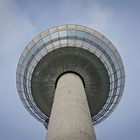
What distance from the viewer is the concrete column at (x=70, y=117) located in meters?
15.5

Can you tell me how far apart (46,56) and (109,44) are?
790cm

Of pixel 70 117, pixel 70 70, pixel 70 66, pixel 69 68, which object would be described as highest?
pixel 70 66

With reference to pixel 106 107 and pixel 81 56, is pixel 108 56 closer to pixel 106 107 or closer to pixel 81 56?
pixel 81 56

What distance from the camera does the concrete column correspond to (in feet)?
50.9

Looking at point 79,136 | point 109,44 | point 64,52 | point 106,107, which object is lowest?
point 79,136

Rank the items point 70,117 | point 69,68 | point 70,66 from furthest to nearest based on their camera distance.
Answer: point 70,66, point 69,68, point 70,117

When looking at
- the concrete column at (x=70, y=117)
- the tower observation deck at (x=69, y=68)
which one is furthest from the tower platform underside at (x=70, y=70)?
the concrete column at (x=70, y=117)

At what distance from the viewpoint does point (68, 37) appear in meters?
27.9

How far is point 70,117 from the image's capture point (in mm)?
16922

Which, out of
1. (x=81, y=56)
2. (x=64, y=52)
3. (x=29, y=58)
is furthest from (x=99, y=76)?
(x=29, y=58)

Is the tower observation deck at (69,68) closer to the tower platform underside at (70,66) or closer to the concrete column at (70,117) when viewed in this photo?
the tower platform underside at (70,66)

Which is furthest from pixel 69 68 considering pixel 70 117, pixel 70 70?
pixel 70 117

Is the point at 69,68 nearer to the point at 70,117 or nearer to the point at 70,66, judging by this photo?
the point at 70,66

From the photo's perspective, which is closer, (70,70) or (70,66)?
(70,70)
